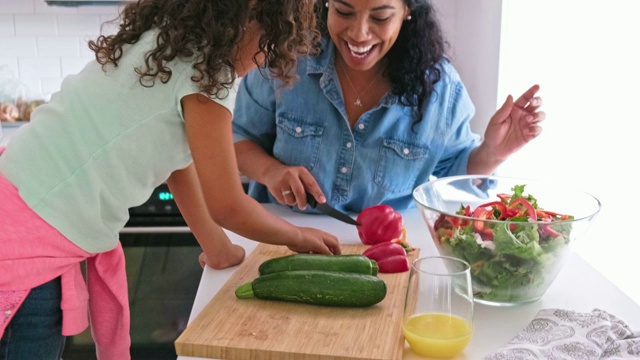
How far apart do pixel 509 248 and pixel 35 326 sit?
0.84m

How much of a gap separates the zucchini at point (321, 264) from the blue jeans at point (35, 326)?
38 cm

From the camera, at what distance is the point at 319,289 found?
1.29 meters

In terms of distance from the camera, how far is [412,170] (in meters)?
2.02

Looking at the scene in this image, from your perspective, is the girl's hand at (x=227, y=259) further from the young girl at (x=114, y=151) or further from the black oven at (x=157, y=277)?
the black oven at (x=157, y=277)

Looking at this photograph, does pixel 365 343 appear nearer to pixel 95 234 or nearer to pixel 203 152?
pixel 203 152

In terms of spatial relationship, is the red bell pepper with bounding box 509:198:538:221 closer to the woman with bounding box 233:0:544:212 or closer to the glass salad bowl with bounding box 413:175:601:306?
the glass salad bowl with bounding box 413:175:601:306

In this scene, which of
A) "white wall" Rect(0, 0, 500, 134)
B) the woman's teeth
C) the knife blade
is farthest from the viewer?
"white wall" Rect(0, 0, 500, 134)

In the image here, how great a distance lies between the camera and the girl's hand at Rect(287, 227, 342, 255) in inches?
58.4

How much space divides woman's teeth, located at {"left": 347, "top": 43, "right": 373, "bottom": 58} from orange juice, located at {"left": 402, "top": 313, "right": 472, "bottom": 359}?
904mm

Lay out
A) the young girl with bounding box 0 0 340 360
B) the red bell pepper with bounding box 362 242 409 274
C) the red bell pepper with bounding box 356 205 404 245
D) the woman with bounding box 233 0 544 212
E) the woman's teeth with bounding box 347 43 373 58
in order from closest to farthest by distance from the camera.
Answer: the young girl with bounding box 0 0 340 360 < the red bell pepper with bounding box 362 242 409 274 < the red bell pepper with bounding box 356 205 404 245 < the woman's teeth with bounding box 347 43 373 58 < the woman with bounding box 233 0 544 212

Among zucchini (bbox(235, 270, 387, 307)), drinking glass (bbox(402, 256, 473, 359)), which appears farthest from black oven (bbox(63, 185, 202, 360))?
drinking glass (bbox(402, 256, 473, 359))

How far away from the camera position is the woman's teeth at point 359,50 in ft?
6.15

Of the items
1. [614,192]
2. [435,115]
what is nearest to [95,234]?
[435,115]

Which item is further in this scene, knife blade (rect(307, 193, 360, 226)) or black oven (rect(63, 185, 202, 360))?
black oven (rect(63, 185, 202, 360))
